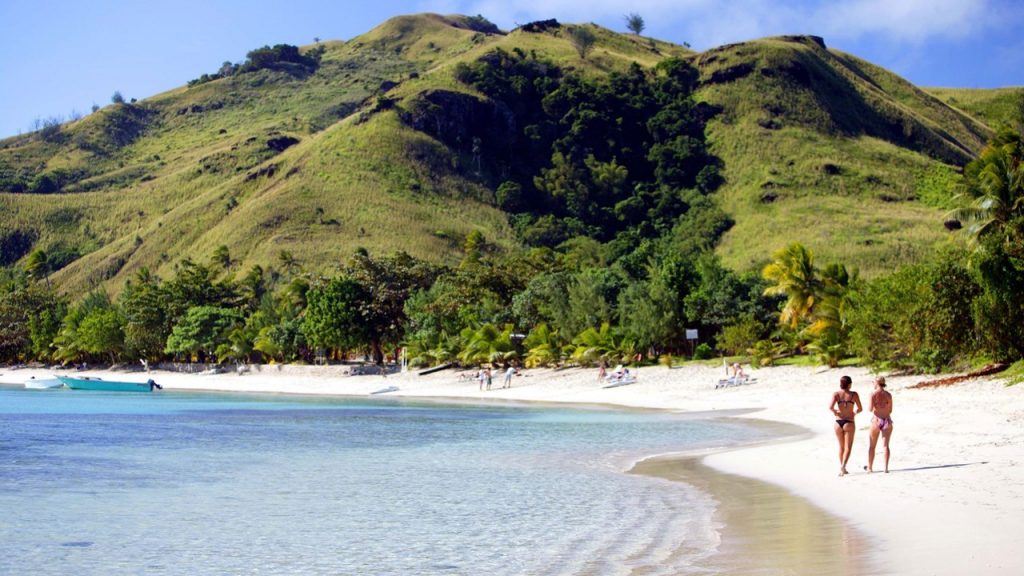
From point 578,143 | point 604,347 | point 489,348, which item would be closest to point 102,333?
point 489,348

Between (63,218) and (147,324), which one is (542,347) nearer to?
(147,324)

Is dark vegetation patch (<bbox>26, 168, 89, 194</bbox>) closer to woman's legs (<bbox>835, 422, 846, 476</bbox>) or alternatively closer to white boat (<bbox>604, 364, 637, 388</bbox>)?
white boat (<bbox>604, 364, 637, 388</bbox>)

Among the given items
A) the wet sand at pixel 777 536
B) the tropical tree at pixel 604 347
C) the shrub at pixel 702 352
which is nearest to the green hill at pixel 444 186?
the shrub at pixel 702 352

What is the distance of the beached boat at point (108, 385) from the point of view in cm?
6775

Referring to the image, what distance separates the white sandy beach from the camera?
10.2 m

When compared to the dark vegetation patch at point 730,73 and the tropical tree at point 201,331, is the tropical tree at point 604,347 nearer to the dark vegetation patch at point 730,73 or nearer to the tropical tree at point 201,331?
the tropical tree at point 201,331

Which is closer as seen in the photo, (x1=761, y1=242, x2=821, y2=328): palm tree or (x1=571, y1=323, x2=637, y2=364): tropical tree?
(x1=761, y1=242, x2=821, y2=328): palm tree

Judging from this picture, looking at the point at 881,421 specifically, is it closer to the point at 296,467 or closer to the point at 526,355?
the point at 296,467

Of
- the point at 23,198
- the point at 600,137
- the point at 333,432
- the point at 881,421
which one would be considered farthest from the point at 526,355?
the point at 23,198

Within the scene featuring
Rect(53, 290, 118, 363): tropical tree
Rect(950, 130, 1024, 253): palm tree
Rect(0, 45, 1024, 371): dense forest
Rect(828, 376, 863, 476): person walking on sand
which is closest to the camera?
Rect(828, 376, 863, 476): person walking on sand

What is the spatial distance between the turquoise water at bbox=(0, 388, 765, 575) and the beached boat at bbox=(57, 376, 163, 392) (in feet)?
118

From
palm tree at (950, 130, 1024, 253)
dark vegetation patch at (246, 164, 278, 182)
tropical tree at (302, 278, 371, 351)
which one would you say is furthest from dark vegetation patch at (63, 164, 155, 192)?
Answer: palm tree at (950, 130, 1024, 253)

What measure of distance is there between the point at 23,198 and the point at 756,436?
162705mm

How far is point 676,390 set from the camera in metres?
44.1
